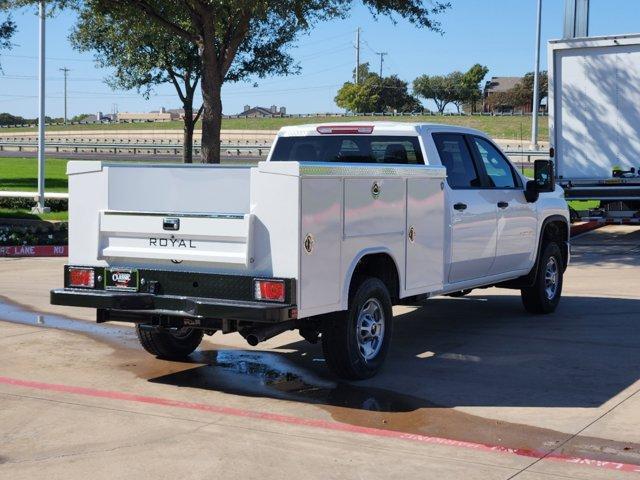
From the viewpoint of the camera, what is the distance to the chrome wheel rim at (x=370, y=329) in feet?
26.8

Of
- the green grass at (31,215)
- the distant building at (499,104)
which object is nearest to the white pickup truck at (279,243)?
the green grass at (31,215)

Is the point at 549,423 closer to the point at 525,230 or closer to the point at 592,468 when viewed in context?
the point at 592,468

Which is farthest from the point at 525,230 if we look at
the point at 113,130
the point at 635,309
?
the point at 113,130

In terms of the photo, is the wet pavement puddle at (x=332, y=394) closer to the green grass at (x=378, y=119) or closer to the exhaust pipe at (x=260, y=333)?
the exhaust pipe at (x=260, y=333)

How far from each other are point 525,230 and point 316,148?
2.74 meters

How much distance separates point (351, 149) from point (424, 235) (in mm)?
1317

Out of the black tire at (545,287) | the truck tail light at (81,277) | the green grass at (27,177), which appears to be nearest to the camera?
the truck tail light at (81,277)

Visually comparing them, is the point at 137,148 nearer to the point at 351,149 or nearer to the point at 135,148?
the point at 135,148

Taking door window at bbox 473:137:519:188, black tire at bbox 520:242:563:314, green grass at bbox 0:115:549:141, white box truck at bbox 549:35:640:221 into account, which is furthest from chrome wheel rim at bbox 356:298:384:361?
green grass at bbox 0:115:549:141

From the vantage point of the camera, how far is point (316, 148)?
9742mm

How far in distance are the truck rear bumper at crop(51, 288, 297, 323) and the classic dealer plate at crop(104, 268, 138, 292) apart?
67mm

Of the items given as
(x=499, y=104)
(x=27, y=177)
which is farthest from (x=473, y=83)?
(x=27, y=177)

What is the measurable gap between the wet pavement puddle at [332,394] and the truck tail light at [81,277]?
0.97 meters

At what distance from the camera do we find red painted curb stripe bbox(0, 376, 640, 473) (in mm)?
6160
